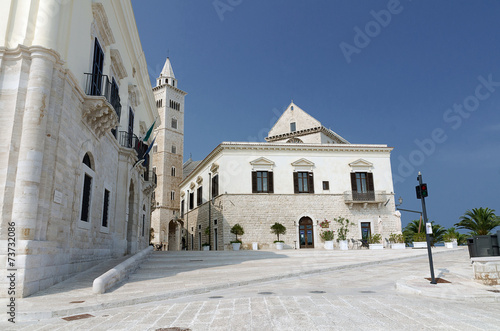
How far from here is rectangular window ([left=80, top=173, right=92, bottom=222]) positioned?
11.1 m

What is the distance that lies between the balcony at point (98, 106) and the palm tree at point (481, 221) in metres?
31.3

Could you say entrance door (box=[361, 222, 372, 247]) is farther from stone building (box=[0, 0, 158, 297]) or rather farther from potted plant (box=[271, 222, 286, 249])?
stone building (box=[0, 0, 158, 297])

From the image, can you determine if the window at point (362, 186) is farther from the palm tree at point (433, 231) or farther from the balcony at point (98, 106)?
the balcony at point (98, 106)

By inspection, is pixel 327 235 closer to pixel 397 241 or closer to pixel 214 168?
pixel 397 241

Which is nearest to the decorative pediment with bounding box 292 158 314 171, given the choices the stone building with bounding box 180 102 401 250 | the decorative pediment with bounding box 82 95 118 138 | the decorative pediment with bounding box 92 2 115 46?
the stone building with bounding box 180 102 401 250

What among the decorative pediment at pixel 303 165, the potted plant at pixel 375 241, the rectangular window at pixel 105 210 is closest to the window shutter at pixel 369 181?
the potted plant at pixel 375 241

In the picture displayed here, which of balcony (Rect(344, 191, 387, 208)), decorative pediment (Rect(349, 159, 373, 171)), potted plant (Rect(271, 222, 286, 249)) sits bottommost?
potted plant (Rect(271, 222, 286, 249))

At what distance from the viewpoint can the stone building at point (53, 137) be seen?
25.7ft

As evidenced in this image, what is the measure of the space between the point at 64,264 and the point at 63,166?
8.25 feet

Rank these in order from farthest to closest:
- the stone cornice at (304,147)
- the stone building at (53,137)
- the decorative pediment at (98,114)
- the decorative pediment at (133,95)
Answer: the stone cornice at (304,147), the decorative pediment at (133,95), the decorative pediment at (98,114), the stone building at (53,137)

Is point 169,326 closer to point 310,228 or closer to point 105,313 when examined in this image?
point 105,313

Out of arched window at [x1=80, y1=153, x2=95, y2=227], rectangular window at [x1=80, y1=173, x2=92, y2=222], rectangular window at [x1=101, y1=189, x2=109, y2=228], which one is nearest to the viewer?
arched window at [x1=80, y1=153, x2=95, y2=227]

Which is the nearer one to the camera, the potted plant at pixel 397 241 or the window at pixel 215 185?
the potted plant at pixel 397 241

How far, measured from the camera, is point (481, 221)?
102ft
